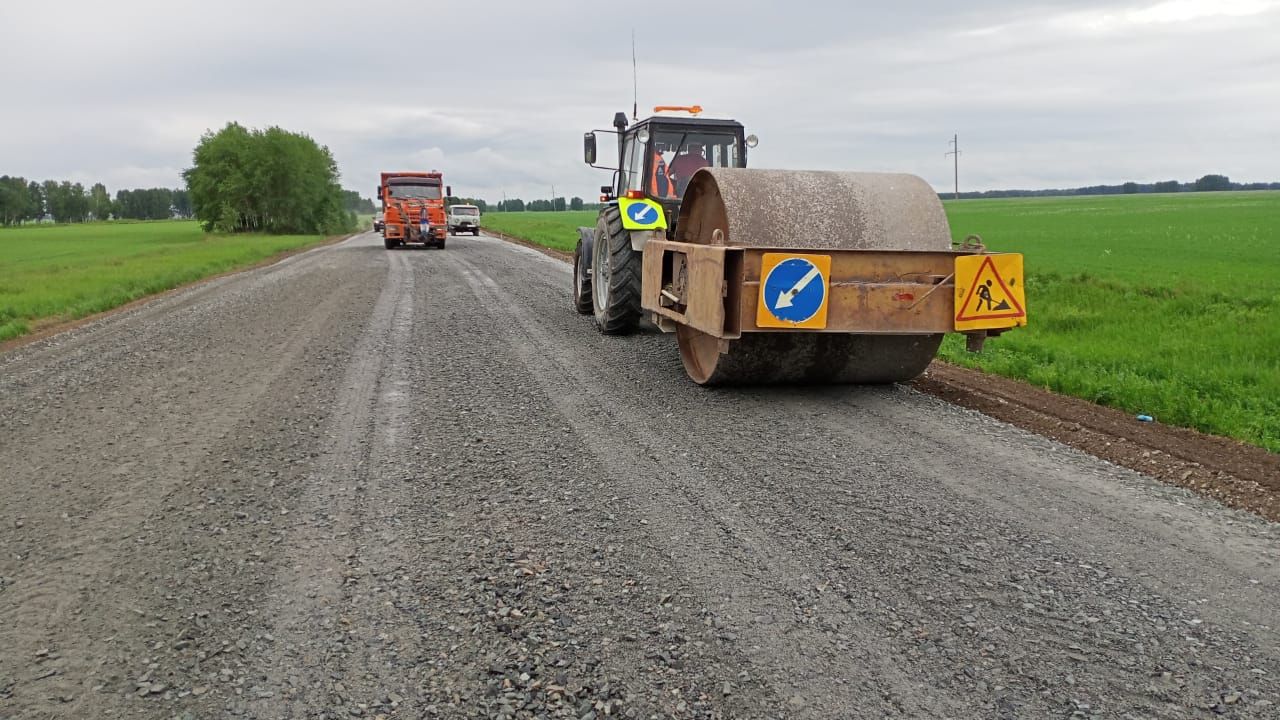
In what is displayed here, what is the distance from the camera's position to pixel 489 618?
10.2ft

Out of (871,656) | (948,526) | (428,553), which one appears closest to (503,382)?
(428,553)

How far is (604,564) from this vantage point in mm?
3562

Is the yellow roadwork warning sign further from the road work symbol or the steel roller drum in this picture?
the road work symbol

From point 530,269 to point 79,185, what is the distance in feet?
485

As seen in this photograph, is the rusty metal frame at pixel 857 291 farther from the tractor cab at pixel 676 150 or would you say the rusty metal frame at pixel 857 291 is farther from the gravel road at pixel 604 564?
the tractor cab at pixel 676 150

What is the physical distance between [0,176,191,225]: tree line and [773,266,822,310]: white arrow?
106 metres

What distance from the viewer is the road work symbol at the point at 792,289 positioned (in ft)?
18.9

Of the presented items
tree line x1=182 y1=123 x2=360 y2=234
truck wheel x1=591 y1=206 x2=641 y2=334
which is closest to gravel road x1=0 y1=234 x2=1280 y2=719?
truck wheel x1=591 y1=206 x2=641 y2=334

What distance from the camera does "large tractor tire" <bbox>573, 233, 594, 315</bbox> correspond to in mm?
11047

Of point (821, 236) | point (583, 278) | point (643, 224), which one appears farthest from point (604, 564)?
point (583, 278)

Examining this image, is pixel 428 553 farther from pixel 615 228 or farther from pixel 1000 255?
pixel 615 228

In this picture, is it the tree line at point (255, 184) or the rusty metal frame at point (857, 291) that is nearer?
the rusty metal frame at point (857, 291)

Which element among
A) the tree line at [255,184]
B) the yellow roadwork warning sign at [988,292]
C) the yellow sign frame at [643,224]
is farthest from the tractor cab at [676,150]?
the tree line at [255,184]

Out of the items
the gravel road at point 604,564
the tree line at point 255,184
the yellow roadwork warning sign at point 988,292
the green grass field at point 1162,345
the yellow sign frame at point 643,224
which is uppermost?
the tree line at point 255,184
